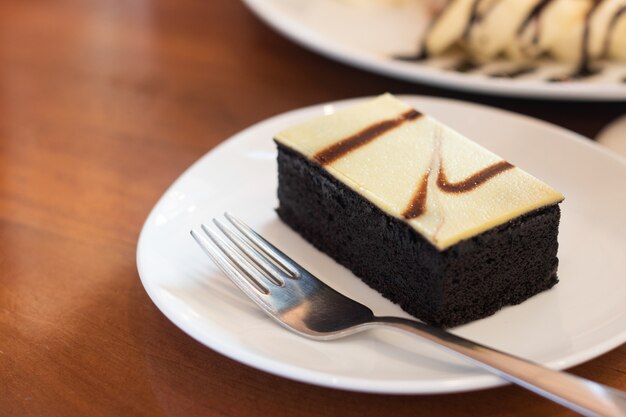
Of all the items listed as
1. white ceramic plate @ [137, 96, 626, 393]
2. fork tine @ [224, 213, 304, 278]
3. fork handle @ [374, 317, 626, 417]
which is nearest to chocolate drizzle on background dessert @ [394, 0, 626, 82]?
white ceramic plate @ [137, 96, 626, 393]

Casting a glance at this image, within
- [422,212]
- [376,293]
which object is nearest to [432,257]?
[422,212]

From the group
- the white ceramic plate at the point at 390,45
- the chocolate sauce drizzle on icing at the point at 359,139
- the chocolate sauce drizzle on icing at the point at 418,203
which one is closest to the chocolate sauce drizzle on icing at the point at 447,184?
the chocolate sauce drizzle on icing at the point at 418,203

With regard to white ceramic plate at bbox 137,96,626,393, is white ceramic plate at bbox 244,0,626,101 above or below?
above

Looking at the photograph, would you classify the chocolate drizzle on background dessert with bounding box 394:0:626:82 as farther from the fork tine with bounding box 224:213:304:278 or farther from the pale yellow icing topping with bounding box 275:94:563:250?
the fork tine with bounding box 224:213:304:278

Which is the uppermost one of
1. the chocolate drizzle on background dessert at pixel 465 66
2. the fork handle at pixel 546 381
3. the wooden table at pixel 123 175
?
the chocolate drizzle on background dessert at pixel 465 66

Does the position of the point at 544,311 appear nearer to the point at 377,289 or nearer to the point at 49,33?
the point at 377,289

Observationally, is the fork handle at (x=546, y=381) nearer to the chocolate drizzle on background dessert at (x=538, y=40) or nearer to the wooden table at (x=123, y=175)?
the wooden table at (x=123, y=175)
